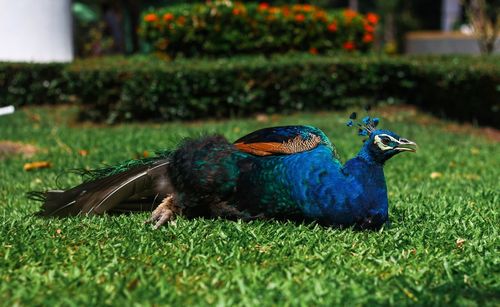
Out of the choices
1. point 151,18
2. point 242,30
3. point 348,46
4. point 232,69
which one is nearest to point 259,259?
Result: point 232,69

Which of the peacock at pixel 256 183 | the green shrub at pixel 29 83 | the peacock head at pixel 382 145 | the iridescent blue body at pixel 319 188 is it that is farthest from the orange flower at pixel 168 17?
the peacock head at pixel 382 145

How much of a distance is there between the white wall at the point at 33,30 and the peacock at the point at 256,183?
8.50m

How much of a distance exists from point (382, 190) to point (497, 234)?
2.37 feet

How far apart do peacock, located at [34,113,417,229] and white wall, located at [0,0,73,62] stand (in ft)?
27.9

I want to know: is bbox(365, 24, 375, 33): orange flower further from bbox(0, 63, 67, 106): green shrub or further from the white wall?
the white wall

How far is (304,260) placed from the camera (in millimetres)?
3619

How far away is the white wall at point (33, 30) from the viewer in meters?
12.6

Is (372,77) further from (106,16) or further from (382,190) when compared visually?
(106,16)

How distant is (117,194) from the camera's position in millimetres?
4520

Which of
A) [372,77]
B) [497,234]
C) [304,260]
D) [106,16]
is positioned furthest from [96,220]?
[106,16]

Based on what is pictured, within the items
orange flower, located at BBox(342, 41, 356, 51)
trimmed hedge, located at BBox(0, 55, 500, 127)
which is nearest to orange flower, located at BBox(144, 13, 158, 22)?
trimmed hedge, located at BBox(0, 55, 500, 127)

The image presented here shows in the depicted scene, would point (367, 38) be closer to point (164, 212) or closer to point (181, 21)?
point (181, 21)

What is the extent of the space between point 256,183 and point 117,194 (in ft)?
2.95

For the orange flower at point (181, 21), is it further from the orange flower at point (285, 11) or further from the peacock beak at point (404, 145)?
the peacock beak at point (404, 145)
